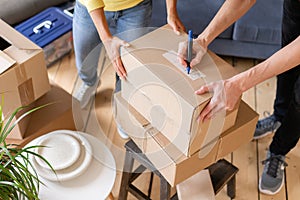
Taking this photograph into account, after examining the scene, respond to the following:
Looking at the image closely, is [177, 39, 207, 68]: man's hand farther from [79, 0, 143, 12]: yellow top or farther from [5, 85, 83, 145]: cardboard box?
[5, 85, 83, 145]: cardboard box

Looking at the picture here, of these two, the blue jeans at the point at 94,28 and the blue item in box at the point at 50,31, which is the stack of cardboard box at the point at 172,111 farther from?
the blue item in box at the point at 50,31

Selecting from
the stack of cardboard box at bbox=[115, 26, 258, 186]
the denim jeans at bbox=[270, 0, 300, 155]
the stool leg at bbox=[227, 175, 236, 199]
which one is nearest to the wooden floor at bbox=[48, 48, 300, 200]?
the stool leg at bbox=[227, 175, 236, 199]

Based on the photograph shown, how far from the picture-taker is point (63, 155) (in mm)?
1552

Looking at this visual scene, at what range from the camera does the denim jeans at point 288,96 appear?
1633mm

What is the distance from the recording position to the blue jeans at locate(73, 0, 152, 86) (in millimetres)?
1659

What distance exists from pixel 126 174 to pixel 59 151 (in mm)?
255

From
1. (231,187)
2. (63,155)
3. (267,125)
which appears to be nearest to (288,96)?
(267,125)

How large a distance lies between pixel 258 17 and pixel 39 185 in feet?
4.09

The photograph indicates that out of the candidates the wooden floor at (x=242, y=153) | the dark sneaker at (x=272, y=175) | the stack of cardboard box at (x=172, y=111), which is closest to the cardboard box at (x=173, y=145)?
the stack of cardboard box at (x=172, y=111)

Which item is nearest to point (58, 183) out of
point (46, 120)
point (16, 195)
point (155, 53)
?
point (16, 195)

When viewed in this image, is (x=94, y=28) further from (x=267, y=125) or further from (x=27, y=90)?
(x=267, y=125)

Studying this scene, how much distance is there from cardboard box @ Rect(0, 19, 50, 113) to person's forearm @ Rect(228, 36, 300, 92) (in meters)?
0.72

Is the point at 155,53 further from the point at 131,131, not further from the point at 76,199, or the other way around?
the point at 76,199

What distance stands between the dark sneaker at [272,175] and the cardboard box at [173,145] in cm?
45
